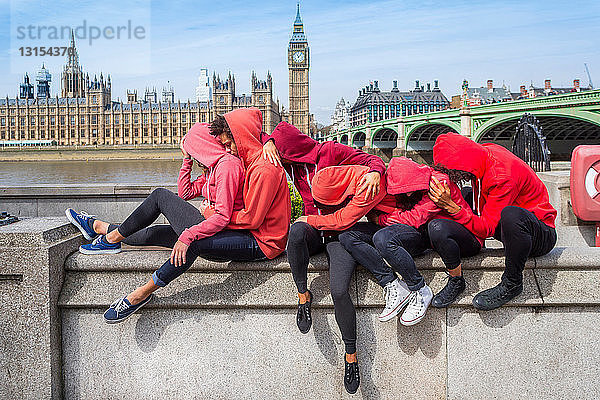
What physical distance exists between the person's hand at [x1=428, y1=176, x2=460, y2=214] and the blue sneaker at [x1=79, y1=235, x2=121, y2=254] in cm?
130

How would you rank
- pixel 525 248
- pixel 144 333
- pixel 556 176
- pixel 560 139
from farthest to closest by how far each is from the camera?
pixel 560 139, pixel 556 176, pixel 144 333, pixel 525 248

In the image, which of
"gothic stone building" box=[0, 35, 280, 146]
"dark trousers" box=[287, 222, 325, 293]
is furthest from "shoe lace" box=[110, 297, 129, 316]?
"gothic stone building" box=[0, 35, 280, 146]

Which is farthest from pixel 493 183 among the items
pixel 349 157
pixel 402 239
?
pixel 349 157

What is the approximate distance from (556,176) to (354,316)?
11.0 feet

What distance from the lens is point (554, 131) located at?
89.1 ft

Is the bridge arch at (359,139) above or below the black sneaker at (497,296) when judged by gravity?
above

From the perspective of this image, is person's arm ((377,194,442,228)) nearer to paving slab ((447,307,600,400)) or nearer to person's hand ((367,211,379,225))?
person's hand ((367,211,379,225))

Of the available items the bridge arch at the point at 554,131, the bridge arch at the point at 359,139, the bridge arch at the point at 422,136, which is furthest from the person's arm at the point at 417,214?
the bridge arch at the point at 359,139

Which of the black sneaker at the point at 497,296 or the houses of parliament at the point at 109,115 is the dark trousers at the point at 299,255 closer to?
the black sneaker at the point at 497,296

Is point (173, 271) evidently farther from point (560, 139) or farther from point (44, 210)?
point (560, 139)

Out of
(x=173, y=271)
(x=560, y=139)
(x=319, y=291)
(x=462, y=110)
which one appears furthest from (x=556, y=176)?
(x=560, y=139)

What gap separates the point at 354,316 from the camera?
80.2 inches

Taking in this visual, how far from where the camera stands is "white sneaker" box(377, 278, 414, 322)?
2045 mm

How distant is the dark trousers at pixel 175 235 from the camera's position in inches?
83.0
